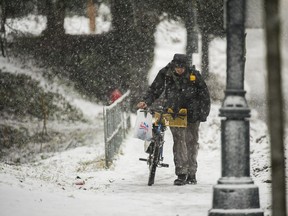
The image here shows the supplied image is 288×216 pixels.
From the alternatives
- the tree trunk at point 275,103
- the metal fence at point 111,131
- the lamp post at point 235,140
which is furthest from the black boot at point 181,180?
the tree trunk at point 275,103

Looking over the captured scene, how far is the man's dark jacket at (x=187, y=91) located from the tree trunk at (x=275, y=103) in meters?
6.84

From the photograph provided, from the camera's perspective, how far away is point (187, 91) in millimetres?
11664

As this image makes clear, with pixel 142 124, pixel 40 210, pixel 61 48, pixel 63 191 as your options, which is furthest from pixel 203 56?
pixel 40 210

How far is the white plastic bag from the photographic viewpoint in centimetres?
1183

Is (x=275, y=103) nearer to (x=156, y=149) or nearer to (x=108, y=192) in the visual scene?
(x=108, y=192)

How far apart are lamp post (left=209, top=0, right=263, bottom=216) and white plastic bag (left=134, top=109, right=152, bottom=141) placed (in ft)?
14.8

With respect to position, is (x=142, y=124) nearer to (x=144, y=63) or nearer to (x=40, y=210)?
(x=40, y=210)

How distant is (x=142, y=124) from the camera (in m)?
11.9

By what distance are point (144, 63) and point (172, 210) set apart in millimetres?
19228

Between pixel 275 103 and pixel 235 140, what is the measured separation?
262 cm

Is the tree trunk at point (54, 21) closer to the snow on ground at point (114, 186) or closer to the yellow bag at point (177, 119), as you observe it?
the snow on ground at point (114, 186)

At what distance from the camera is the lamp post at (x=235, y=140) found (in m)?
7.24

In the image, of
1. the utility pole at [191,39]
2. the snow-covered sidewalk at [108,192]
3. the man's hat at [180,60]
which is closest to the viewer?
the snow-covered sidewalk at [108,192]

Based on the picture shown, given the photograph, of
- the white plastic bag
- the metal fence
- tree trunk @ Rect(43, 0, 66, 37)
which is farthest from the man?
tree trunk @ Rect(43, 0, 66, 37)
